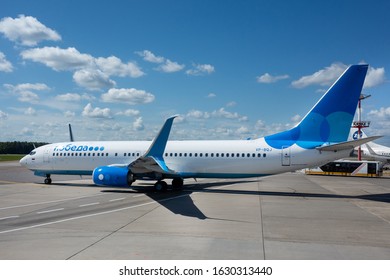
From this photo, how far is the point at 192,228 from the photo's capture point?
997 cm

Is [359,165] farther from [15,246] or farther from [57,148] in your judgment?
[15,246]

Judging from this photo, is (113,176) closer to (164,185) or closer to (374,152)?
(164,185)

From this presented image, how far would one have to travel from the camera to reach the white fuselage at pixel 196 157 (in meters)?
18.2

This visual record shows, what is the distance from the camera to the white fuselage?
18.2 meters

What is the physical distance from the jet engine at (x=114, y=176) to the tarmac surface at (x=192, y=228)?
4.19 ft

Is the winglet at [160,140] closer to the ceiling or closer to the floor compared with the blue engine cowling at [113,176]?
closer to the ceiling

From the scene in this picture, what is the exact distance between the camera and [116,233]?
9320 millimetres

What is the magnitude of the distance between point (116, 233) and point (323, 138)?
13.3 m

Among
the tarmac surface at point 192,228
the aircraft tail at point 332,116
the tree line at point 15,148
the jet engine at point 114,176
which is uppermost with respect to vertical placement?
the tree line at point 15,148

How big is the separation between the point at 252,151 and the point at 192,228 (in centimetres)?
1009

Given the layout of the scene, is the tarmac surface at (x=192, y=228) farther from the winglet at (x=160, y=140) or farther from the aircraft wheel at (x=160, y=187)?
the aircraft wheel at (x=160, y=187)

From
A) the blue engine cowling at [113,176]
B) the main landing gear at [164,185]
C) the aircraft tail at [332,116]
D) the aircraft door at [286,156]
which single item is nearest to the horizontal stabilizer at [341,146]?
the aircraft tail at [332,116]

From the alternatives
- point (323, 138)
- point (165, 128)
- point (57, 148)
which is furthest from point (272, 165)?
point (57, 148)

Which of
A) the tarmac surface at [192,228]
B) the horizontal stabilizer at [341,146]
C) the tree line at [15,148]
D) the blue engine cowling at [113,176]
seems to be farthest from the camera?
the tree line at [15,148]
